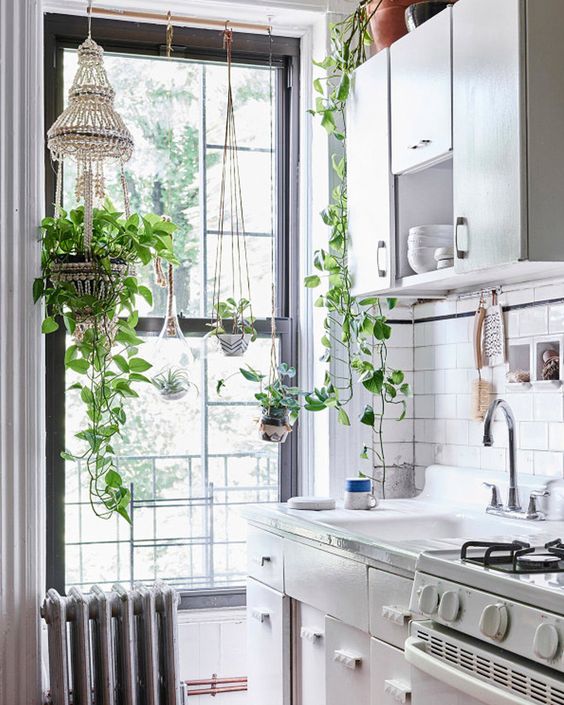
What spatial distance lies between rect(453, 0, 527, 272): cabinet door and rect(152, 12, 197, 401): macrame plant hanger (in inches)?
49.5

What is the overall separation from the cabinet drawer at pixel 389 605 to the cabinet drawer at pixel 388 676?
0.03 m

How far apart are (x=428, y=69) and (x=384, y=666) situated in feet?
5.48

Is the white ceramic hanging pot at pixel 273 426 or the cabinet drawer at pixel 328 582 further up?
the white ceramic hanging pot at pixel 273 426

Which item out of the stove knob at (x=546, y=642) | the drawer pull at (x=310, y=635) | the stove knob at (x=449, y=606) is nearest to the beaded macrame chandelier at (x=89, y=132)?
the drawer pull at (x=310, y=635)

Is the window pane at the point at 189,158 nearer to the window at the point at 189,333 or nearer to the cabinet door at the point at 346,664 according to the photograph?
the window at the point at 189,333

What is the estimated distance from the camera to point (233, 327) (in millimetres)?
3926

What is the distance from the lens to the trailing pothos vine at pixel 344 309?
12.1ft

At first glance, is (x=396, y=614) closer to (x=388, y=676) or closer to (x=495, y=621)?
(x=388, y=676)

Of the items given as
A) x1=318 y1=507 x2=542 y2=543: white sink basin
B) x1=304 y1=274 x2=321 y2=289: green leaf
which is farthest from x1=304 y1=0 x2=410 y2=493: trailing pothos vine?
x1=318 y1=507 x2=542 y2=543: white sink basin

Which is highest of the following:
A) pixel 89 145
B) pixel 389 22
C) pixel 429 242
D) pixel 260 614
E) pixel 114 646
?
pixel 389 22

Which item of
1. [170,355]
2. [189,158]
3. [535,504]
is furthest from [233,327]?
[535,504]

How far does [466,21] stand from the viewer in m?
2.79

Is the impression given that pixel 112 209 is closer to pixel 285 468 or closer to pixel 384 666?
Answer: pixel 285 468

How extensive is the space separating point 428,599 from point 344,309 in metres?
1.69
